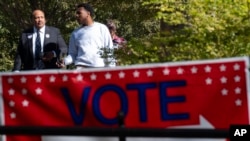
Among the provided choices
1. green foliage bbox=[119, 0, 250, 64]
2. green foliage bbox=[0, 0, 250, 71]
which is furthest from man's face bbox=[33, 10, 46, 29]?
green foliage bbox=[119, 0, 250, 64]

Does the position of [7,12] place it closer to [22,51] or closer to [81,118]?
[22,51]

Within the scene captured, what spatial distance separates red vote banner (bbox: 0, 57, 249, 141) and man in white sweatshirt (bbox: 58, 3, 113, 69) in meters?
3.67

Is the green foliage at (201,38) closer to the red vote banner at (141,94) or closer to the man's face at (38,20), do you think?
the red vote banner at (141,94)

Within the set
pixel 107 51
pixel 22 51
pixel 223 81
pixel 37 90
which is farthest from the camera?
pixel 22 51

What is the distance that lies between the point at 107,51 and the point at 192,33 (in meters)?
1.42

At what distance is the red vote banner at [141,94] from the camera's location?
4.82 m

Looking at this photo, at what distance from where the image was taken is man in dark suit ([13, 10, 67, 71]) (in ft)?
30.4

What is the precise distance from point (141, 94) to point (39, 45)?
452 cm

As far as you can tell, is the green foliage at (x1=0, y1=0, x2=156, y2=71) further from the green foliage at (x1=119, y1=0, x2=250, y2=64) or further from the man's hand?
the green foliage at (x1=119, y1=0, x2=250, y2=64)

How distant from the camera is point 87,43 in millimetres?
9008

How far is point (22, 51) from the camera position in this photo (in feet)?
31.2

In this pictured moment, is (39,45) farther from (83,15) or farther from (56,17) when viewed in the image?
(56,17)

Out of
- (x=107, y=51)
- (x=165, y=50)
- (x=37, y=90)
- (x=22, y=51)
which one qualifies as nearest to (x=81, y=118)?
(x=37, y=90)

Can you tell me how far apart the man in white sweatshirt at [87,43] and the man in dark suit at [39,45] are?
20 centimetres
